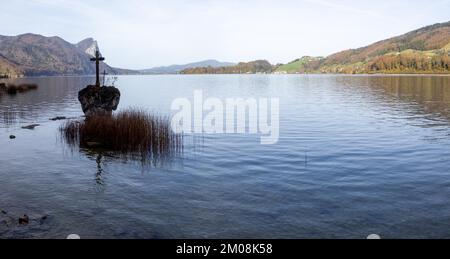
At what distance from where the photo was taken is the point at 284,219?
45.5 ft

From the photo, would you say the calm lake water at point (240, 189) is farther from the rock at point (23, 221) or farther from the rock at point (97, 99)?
the rock at point (97, 99)

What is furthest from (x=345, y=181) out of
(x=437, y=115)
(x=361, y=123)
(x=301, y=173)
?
(x=437, y=115)

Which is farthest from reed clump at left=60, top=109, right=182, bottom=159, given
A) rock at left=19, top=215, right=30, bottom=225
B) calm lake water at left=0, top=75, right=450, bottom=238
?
rock at left=19, top=215, right=30, bottom=225

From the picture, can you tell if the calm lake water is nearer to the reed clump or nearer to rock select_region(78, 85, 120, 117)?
the reed clump

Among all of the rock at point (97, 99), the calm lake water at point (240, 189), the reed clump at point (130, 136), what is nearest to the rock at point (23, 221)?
the calm lake water at point (240, 189)

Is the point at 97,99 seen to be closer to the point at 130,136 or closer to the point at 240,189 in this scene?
the point at 130,136

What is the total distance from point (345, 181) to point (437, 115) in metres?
32.3

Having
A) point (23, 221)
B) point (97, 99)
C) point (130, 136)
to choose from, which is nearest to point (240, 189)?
point (23, 221)

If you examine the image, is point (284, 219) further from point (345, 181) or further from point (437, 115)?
point (437, 115)

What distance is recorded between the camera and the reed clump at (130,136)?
25.8 m

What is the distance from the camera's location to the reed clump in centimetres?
2578

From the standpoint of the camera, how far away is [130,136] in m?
26.8
